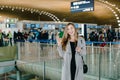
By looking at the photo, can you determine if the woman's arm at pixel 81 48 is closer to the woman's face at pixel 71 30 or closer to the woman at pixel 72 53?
the woman at pixel 72 53

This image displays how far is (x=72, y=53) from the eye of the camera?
157 inches

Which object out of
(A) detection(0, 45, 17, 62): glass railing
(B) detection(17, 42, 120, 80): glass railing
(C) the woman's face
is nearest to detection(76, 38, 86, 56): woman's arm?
(C) the woman's face

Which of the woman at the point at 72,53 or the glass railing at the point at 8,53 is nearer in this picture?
the woman at the point at 72,53

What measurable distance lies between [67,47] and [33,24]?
103 feet

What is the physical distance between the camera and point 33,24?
35.0 metres

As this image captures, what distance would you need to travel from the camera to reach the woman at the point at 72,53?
396cm

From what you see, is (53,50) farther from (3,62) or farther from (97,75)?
(97,75)

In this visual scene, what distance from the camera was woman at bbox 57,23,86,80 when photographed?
3961 mm

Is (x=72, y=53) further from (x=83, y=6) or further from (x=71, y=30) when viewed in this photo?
(x=83, y=6)

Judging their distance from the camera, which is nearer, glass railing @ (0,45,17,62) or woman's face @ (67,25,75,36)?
woman's face @ (67,25,75,36)

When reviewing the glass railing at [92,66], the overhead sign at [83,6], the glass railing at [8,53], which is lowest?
the glass railing at [8,53]

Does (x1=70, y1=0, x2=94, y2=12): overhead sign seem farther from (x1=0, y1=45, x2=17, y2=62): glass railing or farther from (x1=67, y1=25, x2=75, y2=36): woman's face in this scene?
(x1=67, y1=25, x2=75, y2=36): woman's face

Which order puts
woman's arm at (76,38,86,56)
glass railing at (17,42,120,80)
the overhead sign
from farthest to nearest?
the overhead sign → glass railing at (17,42,120,80) → woman's arm at (76,38,86,56)

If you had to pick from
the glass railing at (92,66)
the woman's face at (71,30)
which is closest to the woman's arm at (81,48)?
the woman's face at (71,30)
